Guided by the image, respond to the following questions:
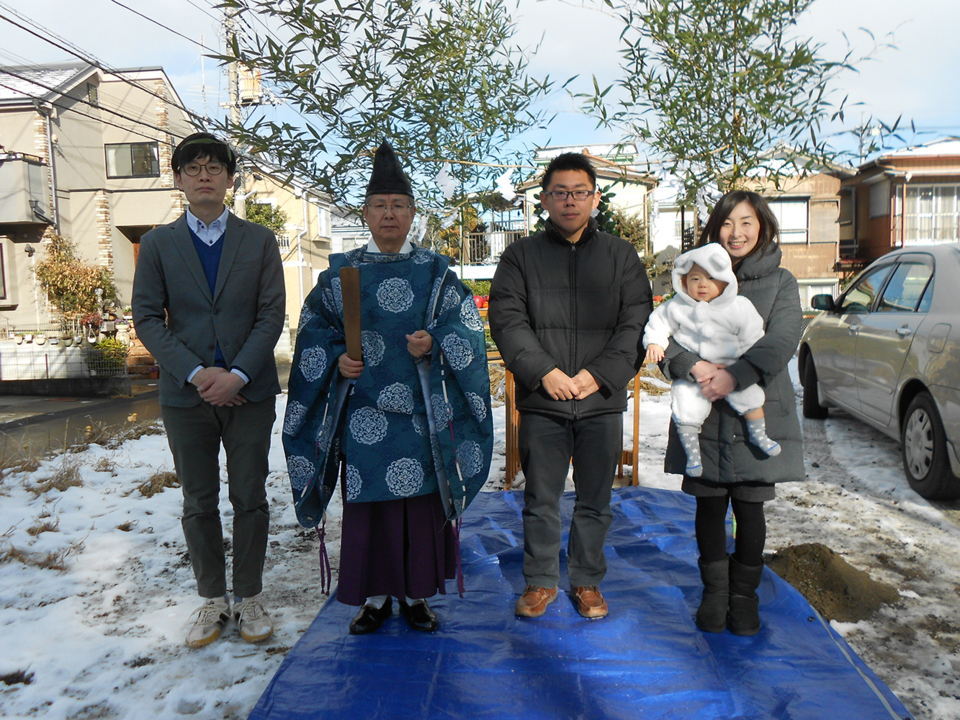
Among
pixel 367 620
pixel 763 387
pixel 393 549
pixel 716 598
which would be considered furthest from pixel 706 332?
pixel 367 620

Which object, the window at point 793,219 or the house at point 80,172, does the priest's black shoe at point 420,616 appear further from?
the window at point 793,219

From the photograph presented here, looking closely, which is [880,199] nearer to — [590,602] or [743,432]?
[743,432]

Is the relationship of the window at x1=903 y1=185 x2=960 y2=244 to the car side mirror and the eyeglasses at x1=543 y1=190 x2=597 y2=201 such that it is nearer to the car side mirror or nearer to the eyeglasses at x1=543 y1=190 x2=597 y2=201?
the car side mirror

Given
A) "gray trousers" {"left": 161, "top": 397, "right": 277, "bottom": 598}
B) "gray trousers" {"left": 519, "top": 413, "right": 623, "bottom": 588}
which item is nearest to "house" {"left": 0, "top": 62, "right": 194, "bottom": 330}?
"gray trousers" {"left": 161, "top": 397, "right": 277, "bottom": 598}

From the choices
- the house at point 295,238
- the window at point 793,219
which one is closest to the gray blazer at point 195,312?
the house at point 295,238

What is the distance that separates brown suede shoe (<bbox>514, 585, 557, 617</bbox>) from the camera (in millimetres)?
2721

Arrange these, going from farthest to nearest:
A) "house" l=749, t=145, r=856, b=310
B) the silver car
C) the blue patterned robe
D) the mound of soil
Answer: "house" l=749, t=145, r=856, b=310, the silver car, the mound of soil, the blue patterned robe

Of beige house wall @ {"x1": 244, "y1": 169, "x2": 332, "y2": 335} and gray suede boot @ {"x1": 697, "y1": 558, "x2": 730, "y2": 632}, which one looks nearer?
gray suede boot @ {"x1": 697, "y1": 558, "x2": 730, "y2": 632}

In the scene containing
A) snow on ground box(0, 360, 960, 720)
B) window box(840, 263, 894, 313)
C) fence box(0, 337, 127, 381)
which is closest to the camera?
snow on ground box(0, 360, 960, 720)

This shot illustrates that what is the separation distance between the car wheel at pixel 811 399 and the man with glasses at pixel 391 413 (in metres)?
5.24

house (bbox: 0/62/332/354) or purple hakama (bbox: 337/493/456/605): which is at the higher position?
house (bbox: 0/62/332/354)

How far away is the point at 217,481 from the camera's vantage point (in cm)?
280

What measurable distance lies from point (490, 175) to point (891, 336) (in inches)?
121

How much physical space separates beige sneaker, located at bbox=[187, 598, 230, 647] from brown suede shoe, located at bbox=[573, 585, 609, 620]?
1506 mm
